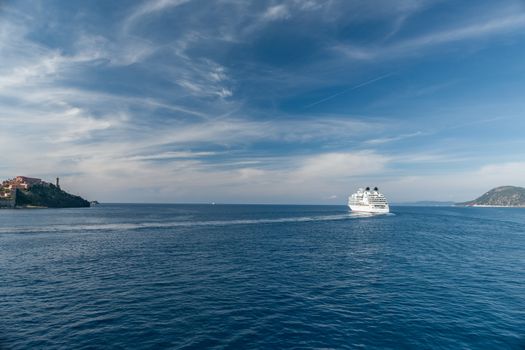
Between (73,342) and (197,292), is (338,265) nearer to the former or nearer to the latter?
(197,292)

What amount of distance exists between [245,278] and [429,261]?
35460mm

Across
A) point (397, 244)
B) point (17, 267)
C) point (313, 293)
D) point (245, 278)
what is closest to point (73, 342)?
point (245, 278)

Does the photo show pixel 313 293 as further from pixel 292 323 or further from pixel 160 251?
pixel 160 251

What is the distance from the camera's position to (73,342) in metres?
21.4

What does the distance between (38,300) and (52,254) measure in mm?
29655

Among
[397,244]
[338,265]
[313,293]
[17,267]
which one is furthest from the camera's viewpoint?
[397,244]

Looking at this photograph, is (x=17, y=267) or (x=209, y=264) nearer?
(x=17, y=267)

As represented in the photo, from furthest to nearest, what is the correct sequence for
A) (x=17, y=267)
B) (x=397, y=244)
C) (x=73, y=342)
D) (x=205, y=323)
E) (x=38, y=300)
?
(x=397, y=244), (x=17, y=267), (x=38, y=300), (x=205, y=323), (x=73, y=342)

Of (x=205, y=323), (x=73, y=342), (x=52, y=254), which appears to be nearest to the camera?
(x=73, y=342)

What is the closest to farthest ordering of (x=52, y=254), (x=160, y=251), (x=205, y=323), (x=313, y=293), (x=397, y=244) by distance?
(x=205, y=323)
(x=313, y=293)
(x=52, y=254)
(x=160, y=251)
(x=397, y=244)

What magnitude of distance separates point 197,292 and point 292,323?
43.8 feet

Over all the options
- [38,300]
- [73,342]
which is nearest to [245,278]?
[73,342]

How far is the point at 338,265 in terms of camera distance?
1848 inches

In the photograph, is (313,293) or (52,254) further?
(52,254)
